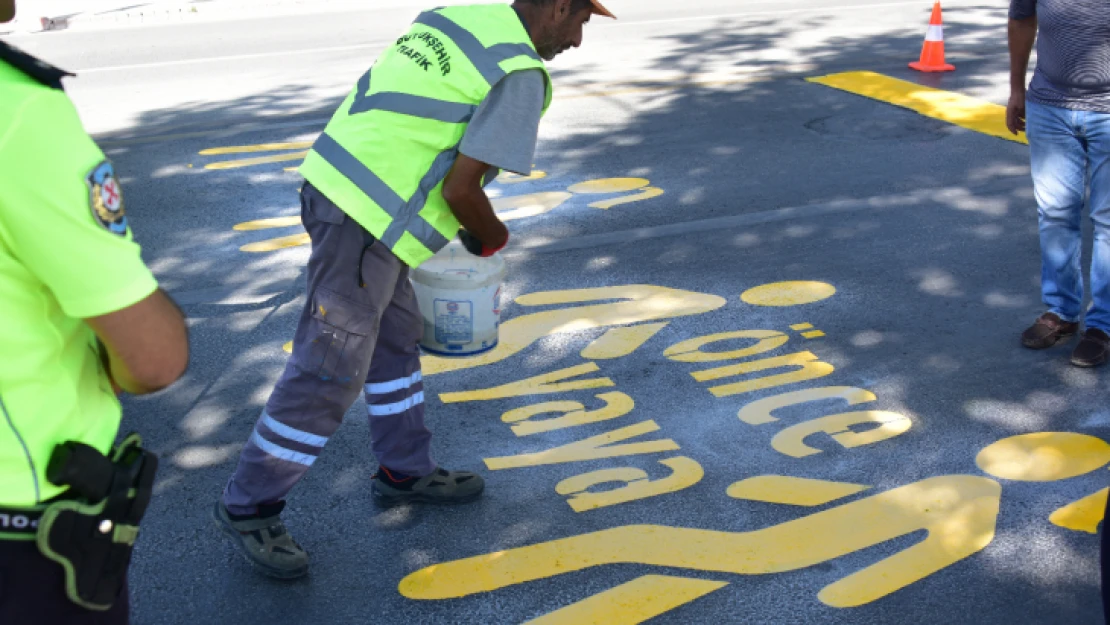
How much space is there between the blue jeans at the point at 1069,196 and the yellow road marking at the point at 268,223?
4.31 m

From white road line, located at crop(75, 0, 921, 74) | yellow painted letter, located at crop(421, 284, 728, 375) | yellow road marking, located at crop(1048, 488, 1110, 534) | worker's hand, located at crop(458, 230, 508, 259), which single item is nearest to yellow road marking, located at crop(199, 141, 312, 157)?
yellow painted letter, located at crop(421, 284, 728, 375)

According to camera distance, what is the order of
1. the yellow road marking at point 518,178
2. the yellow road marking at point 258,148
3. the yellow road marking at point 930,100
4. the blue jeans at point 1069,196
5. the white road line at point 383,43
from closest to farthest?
the blue jeans at point 1069,196 → the yellow road marking at point 518,178 → the yellow road marking at point 258,148 → the yellow road marking at point 930,100 → the white road line at point 383,43

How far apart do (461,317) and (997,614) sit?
1956 mm

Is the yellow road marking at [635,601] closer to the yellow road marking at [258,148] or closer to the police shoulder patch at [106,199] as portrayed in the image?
the police shoulder patch at [106,199]

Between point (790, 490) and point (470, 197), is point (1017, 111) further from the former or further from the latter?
point (470, 197)

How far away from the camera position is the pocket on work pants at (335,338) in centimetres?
335

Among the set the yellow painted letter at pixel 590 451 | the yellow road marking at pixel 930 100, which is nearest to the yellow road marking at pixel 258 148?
the yellow painted letter at pixel 590 451

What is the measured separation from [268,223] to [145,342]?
5466 millimetres

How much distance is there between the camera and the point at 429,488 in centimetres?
397

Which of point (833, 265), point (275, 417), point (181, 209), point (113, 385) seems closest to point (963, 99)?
point (833, 265)

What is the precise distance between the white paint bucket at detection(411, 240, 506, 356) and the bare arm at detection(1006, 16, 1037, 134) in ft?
9.51

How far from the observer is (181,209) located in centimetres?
727

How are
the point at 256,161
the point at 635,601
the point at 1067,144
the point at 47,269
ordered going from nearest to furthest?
the point at 47,269, the point at 635,601, the point at 1067,144, the point at 256,161

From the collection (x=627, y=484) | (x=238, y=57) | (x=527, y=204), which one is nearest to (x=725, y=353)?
(x=627, y=484)
